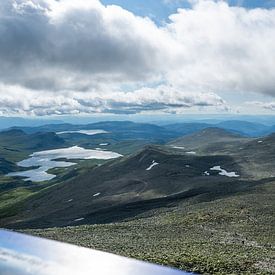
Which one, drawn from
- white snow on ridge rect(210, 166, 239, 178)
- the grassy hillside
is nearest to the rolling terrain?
the grassy hillside

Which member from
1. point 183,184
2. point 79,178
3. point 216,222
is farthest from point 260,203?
point 79,178

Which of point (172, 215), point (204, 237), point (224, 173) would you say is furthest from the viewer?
point (224, 173)

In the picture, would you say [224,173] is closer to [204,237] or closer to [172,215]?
[172,215]

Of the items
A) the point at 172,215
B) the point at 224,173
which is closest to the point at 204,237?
the point at 172,215

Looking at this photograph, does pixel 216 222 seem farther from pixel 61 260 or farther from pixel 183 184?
pixel 183 184

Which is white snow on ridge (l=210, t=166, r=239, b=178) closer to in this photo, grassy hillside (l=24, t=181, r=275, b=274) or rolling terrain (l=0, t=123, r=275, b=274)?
rolling terrain (l=0, t=123, r=275, b=274)

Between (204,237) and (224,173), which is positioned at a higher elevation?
(204,237)

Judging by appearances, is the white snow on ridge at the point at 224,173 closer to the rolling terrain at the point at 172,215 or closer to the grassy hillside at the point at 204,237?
the rolling terrain at the point at 172,215

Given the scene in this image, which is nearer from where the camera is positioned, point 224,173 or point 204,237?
point 204,237
